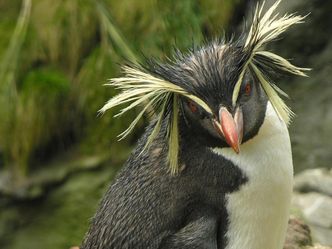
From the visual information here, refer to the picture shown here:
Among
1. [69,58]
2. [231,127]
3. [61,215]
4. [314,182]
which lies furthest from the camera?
[69,58]

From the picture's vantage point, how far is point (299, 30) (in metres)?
4.90

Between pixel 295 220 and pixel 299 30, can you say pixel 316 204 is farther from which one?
pixel 299 30

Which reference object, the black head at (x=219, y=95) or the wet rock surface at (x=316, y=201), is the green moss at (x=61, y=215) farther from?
the black head at (x=219, y=95)

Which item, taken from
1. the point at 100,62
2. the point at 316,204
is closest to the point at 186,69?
the point at 316,204

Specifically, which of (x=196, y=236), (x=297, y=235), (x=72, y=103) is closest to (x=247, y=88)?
(x=196, y=236)

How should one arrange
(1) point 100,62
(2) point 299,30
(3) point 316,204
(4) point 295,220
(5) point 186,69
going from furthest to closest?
(2) point 299,30 < (1) point 100,62 < (3) point 316,204 < (4) point 295,220 < (5) point 186,69

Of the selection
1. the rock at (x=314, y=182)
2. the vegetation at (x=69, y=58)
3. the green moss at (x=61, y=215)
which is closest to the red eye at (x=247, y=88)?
the rock at (x=314, y=182)

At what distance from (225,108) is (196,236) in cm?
38

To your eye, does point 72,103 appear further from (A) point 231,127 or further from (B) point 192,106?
(A) point 231,127

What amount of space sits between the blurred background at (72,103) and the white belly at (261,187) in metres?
1.99

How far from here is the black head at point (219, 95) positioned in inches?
90.5

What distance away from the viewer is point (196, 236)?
2.43m

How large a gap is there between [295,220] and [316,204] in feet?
1.94

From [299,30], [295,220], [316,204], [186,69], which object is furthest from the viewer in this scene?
[299,30]
